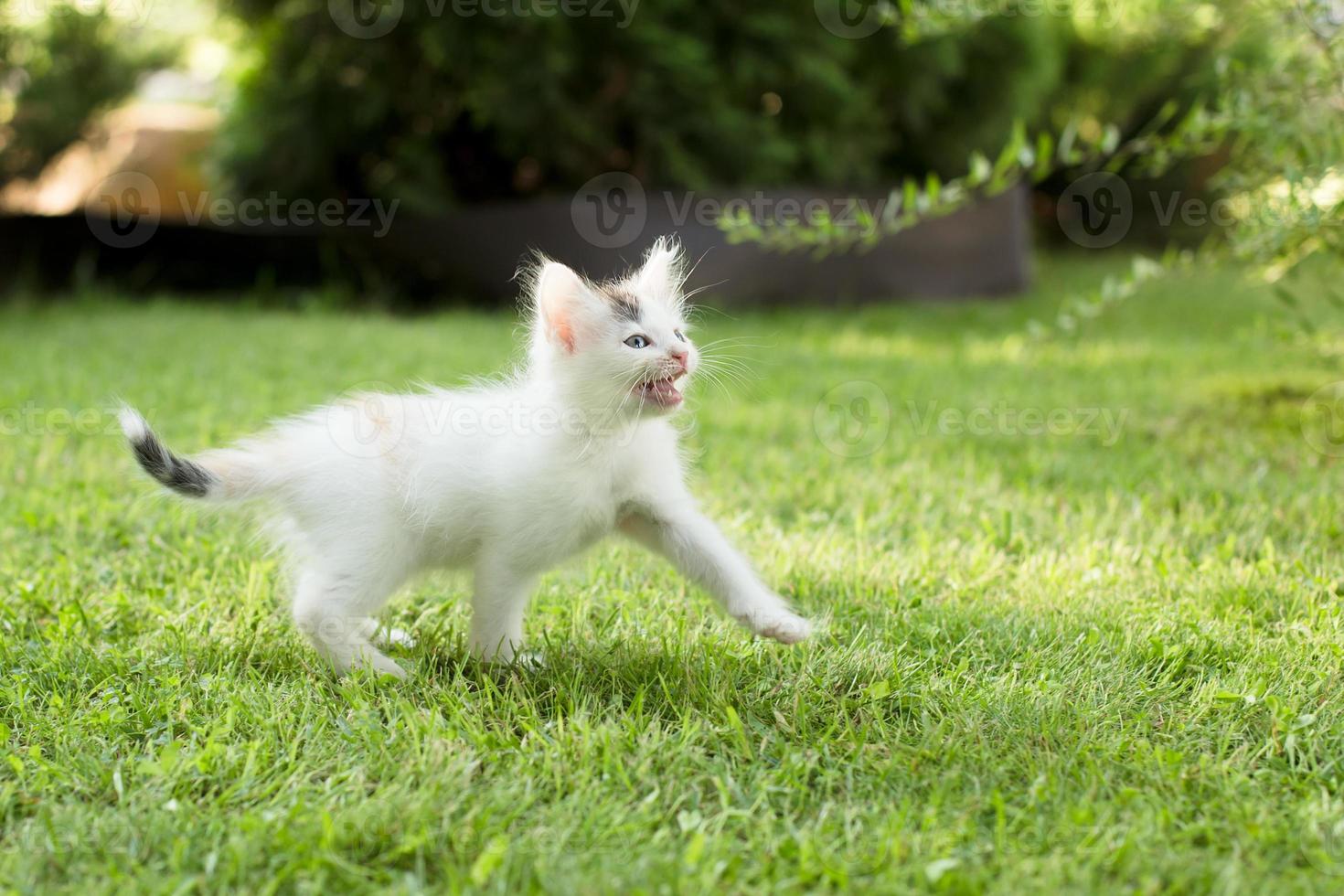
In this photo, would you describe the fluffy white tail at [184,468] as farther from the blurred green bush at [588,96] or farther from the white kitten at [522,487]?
the blurred green bush at [588,96]

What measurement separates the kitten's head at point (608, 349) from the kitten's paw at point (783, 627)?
39 centimetres

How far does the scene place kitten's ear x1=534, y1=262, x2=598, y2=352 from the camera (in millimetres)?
1939

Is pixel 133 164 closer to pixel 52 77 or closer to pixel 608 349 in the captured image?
pixel 52 77

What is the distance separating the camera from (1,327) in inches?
209

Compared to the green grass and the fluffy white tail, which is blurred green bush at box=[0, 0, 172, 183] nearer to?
the green grass

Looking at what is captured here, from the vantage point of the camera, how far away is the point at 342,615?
76.5 inches

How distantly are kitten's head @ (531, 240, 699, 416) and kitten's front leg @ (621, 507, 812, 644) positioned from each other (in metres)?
0.19

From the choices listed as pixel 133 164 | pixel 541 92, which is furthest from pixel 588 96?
pixel 133 164

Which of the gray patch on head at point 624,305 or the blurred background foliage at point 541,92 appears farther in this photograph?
the blurred background foliage at point 541,92

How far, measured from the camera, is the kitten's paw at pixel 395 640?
2135 millimetres

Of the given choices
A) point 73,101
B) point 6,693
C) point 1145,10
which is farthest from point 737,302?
point 6,693

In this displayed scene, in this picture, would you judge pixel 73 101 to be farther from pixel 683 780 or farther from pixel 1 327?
pixel 683 780

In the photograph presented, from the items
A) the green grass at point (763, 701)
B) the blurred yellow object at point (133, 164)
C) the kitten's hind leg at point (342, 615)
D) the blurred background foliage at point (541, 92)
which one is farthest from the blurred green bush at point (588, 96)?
the kitten's hind leg at point (342, 615)

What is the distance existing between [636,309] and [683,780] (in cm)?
79
